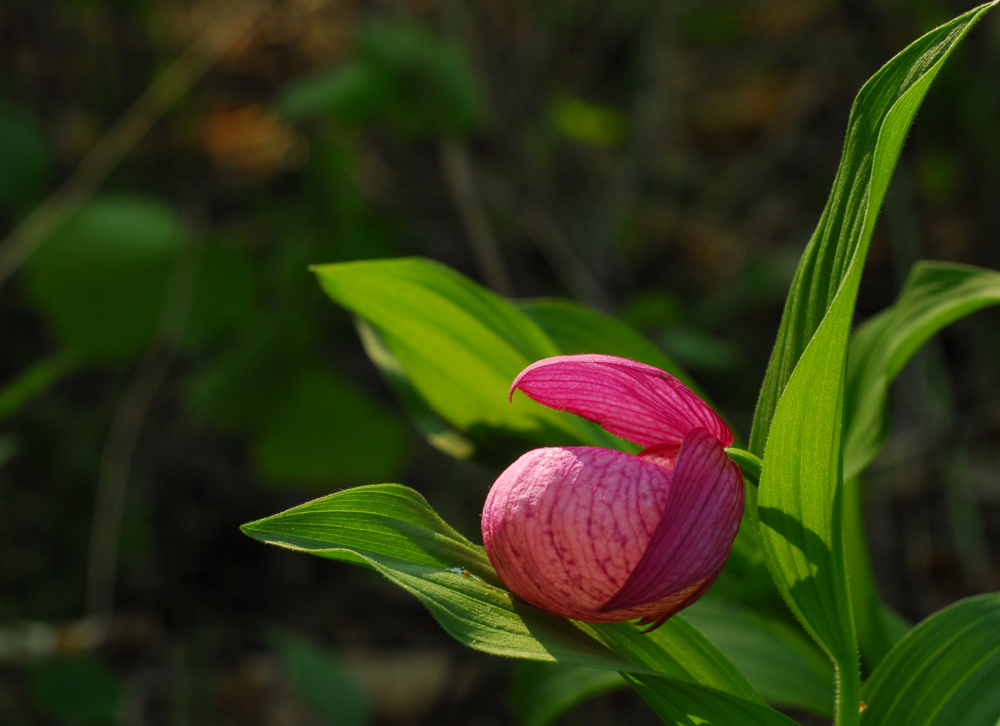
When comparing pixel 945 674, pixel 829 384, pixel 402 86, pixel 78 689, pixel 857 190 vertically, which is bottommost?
pixel 78 689

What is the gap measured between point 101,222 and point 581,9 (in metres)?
1.43

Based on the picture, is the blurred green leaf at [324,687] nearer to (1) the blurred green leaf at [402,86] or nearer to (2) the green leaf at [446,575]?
(2) the green leaf at [446,575]

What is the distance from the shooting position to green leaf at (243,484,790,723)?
0.44m

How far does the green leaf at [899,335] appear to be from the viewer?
66cm

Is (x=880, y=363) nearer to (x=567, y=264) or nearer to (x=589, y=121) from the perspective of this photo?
(x=567, y=264)

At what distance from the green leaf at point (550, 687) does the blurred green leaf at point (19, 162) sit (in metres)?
1.25

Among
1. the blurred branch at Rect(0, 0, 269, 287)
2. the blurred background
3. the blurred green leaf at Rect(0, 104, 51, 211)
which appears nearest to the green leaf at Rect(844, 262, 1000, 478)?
the blurred background

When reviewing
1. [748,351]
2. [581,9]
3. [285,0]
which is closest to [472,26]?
[581,9]

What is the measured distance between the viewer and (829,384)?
45cm

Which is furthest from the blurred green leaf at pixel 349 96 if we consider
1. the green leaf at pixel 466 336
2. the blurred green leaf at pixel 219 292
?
the green leaf at pixel 466 336

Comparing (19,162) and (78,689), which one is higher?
(19,162)

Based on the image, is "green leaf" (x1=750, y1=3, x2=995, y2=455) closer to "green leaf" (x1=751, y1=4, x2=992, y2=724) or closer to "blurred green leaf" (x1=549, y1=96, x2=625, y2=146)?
"green leaf" (x1=751, y1=4, x2=992, y2=724)

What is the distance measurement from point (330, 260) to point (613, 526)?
1.13m

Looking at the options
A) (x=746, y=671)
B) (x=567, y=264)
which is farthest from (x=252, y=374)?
(x=746, y=671)
